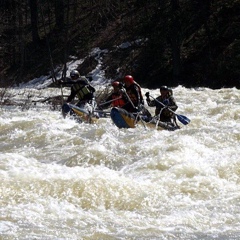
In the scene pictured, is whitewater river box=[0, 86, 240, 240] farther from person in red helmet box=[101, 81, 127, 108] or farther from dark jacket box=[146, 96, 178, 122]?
person in red helmet box=[101, 81, 127, 108]

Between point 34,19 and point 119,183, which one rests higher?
point 119,183

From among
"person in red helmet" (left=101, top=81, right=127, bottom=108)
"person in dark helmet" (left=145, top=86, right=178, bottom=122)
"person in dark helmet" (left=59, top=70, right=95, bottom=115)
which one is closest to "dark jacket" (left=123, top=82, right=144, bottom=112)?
"person in red helmet" (left=101, top=81, right=127, bottom=108)

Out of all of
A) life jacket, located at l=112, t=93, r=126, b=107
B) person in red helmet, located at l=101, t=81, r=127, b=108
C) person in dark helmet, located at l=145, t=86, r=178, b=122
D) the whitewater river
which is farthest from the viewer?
life jacket, located at l=112, t=93, r=126, b=107

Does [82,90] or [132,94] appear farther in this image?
[82,90]

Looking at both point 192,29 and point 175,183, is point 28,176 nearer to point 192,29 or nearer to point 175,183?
point 175,183

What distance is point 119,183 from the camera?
7930mm

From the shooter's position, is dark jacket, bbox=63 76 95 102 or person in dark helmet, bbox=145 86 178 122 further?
dark jacket, bbox=63 76 95 102

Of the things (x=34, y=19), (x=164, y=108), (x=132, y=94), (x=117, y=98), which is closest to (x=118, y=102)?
(x=117, y=98)

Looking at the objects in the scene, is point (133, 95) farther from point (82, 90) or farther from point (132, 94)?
point (82, 90)

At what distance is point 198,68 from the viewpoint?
26.0 metres

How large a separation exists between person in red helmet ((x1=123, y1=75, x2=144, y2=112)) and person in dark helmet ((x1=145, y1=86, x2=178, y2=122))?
351 millimetres

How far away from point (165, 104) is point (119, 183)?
5.15 m

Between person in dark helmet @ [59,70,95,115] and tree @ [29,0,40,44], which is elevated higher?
person in dark helmet @ [59,70,95,115]

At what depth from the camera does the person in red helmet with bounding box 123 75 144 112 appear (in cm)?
1323
